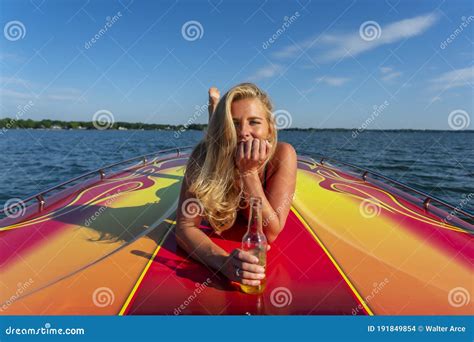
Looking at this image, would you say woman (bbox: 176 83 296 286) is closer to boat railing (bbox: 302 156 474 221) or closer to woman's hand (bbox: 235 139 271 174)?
woman's hand (bbox: 235 139 271 174)

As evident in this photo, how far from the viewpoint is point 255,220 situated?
168 cm

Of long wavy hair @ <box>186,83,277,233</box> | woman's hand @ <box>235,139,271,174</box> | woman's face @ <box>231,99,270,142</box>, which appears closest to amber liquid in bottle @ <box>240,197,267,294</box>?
woman's hand @ <box>235,139,271,174</box>

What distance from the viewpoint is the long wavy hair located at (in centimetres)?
208

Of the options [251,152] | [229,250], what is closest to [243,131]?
[251,152]

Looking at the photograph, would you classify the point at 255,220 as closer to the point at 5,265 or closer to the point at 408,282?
the point at 408,282

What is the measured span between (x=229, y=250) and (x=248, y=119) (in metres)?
1.03

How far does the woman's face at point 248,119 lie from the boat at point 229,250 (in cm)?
91

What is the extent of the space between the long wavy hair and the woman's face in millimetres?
51

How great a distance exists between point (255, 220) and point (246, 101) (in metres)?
0.94

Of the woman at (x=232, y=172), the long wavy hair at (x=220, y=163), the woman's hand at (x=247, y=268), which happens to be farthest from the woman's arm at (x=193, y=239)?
the woman's hand at (x=247, y=268)

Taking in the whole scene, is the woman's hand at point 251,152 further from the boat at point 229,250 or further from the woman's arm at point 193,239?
the boat at point 229,250

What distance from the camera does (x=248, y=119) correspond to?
214 centimetres

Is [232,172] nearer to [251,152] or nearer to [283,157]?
[251,152]

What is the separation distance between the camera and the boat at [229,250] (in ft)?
5.77
